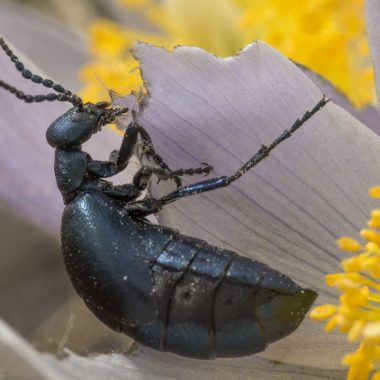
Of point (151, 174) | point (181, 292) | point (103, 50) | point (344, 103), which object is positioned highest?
point (103, 50)

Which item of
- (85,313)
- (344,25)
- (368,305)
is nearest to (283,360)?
(368,305)

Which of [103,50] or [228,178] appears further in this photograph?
[103,50]

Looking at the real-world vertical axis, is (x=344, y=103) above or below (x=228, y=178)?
above

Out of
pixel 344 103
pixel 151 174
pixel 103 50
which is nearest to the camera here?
pixel 151 174

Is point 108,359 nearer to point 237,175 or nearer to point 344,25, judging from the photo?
point 237,175

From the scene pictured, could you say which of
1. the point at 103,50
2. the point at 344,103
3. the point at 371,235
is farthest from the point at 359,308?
the point at 103,50

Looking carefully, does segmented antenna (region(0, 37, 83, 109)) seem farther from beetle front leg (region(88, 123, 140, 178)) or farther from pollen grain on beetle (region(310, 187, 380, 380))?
pollen grain on beetle (region(310, 187, 380, 380))

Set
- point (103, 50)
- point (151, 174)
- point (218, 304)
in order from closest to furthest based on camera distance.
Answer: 1. point (218, 304)
2. point (151, 174)
3. point (103, 50)

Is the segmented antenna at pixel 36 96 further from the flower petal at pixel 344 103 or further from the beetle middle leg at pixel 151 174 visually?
the flower petal at pixel 344 103

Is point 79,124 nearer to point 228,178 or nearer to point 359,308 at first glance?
point 228,178
